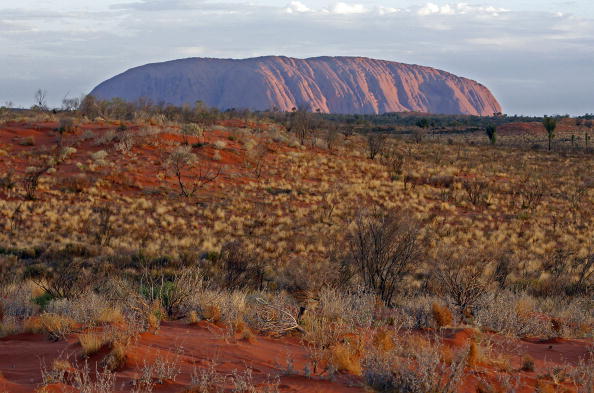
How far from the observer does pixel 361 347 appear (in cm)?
595

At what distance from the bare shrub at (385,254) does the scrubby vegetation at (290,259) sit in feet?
0.15

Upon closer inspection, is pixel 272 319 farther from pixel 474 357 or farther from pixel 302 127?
pixel 302 127

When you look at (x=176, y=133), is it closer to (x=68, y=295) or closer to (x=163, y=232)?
(x=163, y=232)

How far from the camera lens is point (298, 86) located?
16250 centimetres

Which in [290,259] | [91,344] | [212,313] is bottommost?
[290,259]

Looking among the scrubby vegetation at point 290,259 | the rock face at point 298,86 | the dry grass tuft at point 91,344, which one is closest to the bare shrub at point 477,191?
the scrubby vegetation at point 290,259

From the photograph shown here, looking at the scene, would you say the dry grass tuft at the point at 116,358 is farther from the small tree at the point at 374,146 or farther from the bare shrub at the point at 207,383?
the small tree at the point at 374,146

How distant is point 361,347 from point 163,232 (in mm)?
12493

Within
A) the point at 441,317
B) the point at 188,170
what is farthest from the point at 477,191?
the point at 441,317

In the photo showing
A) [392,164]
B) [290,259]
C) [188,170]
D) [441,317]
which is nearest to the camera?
[441,317]

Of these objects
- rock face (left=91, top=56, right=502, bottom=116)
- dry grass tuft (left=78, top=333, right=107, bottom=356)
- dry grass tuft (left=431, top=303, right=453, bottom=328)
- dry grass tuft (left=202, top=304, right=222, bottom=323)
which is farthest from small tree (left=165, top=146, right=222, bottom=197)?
rock face (left=91, top=56, right=502, bottom=116)

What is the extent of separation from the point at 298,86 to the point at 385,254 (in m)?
154

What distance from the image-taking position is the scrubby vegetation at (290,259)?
5.43 metres

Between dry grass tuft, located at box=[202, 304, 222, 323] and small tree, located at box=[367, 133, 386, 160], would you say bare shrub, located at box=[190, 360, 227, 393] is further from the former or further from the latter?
small tree, located at box=[367, 133, 386, 160]
